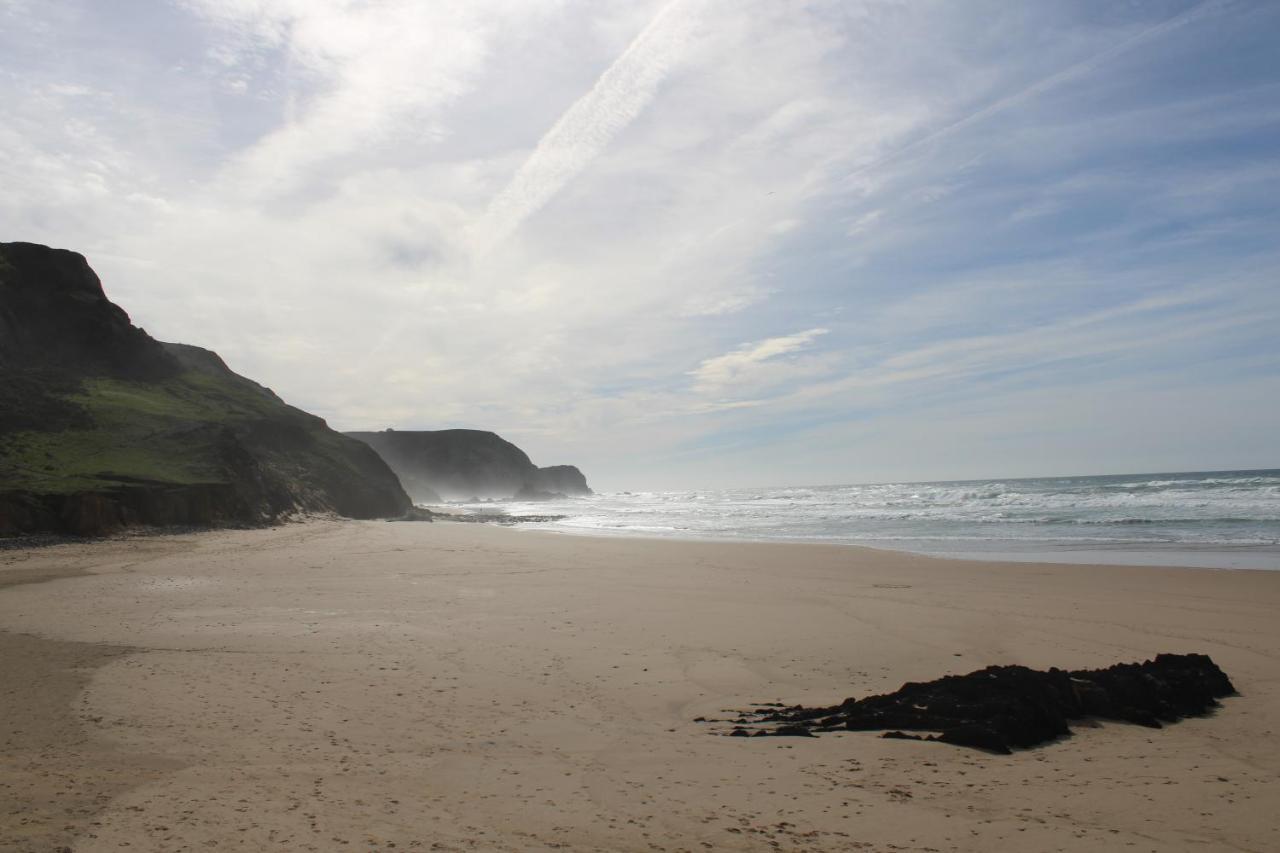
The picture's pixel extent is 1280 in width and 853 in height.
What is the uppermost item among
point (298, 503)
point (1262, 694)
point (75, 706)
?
point (298, 503)

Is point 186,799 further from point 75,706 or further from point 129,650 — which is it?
point 129,650

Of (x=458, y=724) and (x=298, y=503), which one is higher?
(x=298, y=503)

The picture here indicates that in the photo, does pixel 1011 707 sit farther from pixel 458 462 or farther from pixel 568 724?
pixel 458 462

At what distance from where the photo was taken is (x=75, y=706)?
6.03 metres

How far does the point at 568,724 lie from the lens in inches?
243

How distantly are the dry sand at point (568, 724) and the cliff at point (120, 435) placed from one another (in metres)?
9.40

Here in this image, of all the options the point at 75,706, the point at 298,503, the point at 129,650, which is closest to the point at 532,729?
the point at 75,706

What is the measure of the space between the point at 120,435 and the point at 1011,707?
105 ft

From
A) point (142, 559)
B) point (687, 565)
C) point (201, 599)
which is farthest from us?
point (687, 565)

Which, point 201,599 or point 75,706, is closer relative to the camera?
point 75,706

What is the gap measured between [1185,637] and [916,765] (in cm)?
737

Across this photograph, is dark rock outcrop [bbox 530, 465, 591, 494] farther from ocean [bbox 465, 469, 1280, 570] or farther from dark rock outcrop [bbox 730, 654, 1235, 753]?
dark rock outcrop [bbox 730, 654, 1235, 753]

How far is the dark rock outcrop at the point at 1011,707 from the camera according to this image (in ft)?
18.7

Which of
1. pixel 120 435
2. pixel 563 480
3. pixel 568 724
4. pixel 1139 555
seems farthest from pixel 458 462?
pixel 568 724
